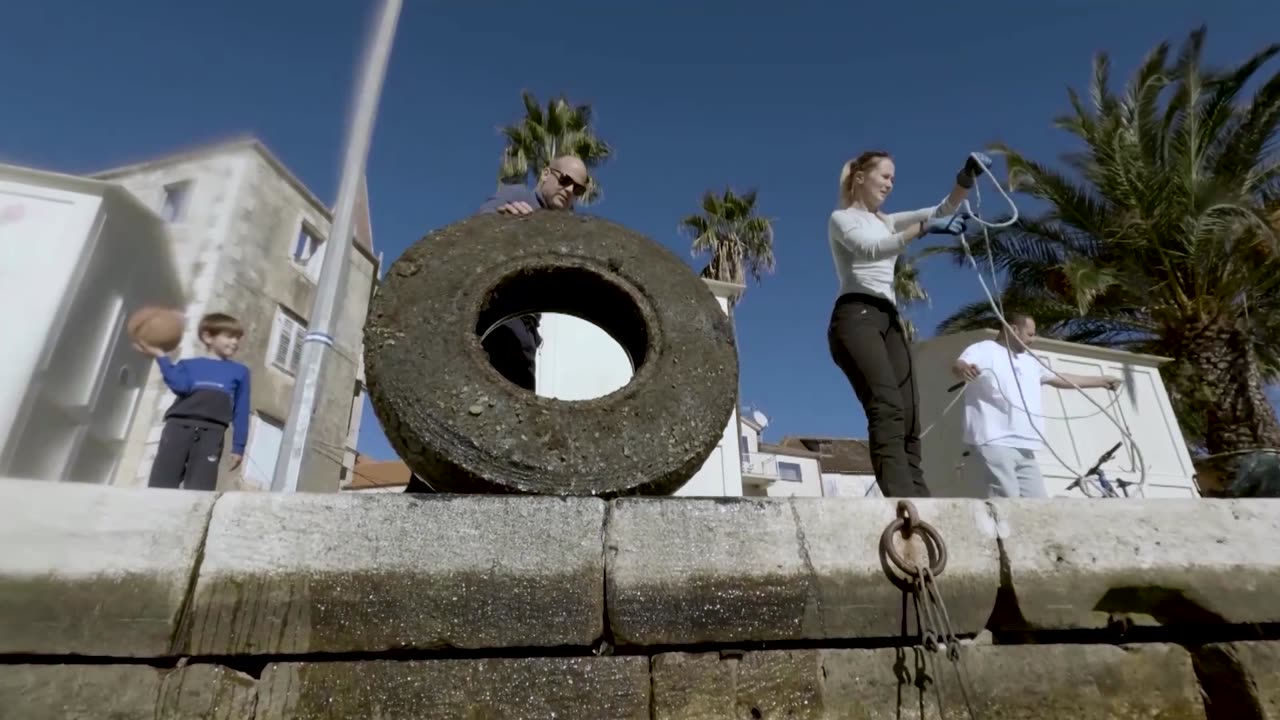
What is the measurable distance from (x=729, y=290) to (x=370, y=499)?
36.5ft

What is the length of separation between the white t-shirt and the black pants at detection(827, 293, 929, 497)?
119cm

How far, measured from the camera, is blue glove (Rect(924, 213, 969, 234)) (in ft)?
9.89

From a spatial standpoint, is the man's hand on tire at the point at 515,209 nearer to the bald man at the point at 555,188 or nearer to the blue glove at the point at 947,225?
the bald man at the point at 555,188

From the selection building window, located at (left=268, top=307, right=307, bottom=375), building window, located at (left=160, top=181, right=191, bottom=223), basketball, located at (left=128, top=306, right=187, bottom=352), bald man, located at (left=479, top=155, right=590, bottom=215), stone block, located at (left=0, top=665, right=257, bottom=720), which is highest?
building window, located at (left=268, top=307, right=307, bottom=375)

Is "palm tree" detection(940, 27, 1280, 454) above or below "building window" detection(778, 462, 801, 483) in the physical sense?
below

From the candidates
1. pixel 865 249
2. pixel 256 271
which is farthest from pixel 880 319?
pixel 256 271

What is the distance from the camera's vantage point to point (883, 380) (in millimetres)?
2965

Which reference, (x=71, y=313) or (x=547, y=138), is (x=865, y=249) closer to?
(x=71, y=313)

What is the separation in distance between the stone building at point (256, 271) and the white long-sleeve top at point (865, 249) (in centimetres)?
343

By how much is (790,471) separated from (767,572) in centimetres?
3082

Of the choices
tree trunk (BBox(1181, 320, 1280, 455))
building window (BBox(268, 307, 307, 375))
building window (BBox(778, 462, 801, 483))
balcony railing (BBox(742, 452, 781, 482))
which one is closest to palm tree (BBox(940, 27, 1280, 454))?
tree trunk (BBox(1181, 320, 1280, 455))

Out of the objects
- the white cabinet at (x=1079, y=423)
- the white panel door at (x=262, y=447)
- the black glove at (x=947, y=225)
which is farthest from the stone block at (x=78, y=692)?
the white panel door at (x=262, y=447)

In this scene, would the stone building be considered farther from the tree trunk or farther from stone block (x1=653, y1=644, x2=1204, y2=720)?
the tree trunk

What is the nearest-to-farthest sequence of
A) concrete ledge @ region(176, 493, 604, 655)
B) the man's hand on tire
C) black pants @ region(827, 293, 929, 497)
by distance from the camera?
concrete ledge @ region(176, 493, 604, 655), the man's hand on tire, black pants @ region(827, 293, 929, 497)
